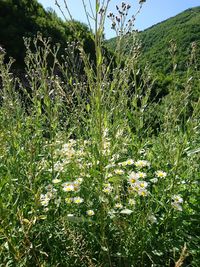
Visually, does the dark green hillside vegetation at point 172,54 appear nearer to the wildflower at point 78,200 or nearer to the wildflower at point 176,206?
the wildflower at point 176,206

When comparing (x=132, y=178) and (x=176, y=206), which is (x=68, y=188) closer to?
(x=132, y=178)

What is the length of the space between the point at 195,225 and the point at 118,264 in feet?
1.63

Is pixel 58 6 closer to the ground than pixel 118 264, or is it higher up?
higher up

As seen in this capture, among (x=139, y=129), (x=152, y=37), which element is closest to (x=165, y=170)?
(x=139, y=129)

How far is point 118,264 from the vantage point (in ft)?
6.34

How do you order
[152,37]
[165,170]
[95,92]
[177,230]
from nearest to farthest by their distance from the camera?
[95,92] < [177,230] < [165,170] < [152,37]

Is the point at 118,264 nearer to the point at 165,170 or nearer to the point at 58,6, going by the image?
the point at 165,170

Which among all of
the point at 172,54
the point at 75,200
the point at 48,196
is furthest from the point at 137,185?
the point at 172,54

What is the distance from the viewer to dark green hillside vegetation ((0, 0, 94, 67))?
27.2ft

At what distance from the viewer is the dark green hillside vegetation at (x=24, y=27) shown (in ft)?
27.2

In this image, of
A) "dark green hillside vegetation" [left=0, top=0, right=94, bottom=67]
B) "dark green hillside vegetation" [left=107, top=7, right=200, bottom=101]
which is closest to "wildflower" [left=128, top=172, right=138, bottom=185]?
"dark green hillside vegetation" [left=107, top=7, right=200, bottom=101]

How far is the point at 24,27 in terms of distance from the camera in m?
8.84

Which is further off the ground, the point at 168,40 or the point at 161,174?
the point at 161,174

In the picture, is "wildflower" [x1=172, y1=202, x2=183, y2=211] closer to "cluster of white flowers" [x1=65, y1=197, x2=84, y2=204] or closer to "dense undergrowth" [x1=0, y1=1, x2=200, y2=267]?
"dense undergrowth" [x1=0, y1=1, x2=200, y2=267]
